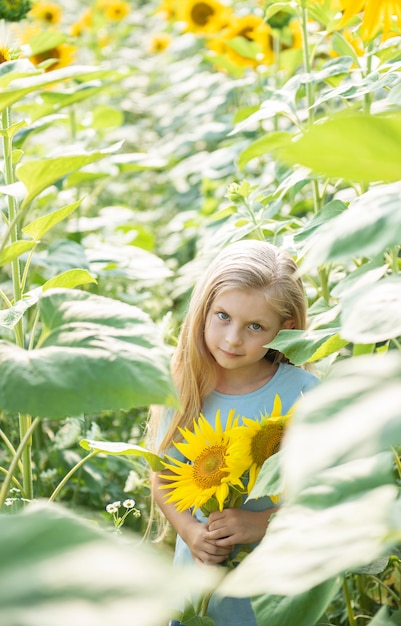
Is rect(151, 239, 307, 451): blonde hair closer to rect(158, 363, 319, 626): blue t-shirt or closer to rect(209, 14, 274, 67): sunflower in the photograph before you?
rect(158, 363, 319, 626): blue t-shirt

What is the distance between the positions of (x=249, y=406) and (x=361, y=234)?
61cm

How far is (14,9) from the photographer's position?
150 cm

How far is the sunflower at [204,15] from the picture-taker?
8.90 ft

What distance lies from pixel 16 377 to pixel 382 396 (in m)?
0.24

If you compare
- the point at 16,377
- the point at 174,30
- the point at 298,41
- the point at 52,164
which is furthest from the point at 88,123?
the point at 174,30

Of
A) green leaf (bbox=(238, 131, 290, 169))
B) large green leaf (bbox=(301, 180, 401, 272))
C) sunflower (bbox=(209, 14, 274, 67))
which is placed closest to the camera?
large green leaf (bbox=(301, 180, 401, 272))

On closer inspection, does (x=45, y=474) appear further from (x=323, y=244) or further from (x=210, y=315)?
(x=323, y=244)

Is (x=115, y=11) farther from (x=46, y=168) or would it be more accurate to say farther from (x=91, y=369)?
(x=91, y=369)

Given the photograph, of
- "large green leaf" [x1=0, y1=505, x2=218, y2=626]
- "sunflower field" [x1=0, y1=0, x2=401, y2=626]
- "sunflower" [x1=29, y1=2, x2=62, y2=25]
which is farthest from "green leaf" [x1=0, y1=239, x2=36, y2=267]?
"sunflower" [x1=29, y1=2, x2=62, y2=25]

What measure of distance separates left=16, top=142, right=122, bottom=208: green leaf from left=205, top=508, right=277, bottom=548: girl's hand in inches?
15.3

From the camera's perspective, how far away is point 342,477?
0.52 meters

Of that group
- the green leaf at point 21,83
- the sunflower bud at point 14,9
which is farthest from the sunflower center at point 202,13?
the green leaf at point 21,83

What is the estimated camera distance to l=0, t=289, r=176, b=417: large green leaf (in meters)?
0.51

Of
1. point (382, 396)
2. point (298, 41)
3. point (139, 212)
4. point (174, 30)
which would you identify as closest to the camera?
point (382, 396)
